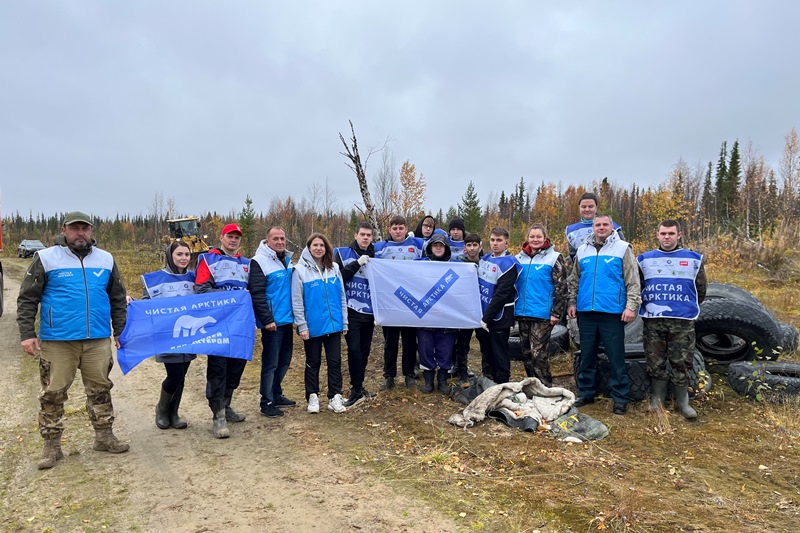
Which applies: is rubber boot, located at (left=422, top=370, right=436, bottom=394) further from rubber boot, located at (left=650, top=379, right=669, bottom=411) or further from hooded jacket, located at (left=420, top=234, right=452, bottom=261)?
rubber boot, located at (left=650, top=379, right=669, bottom=411)

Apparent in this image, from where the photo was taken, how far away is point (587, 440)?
5027 millimetres

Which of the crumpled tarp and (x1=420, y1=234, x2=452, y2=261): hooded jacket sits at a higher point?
(x1=420, y1=234, x2=452, y2=261): hooded jacket

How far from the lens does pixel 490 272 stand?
6508 mm

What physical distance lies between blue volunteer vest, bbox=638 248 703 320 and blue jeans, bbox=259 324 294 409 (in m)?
4.24

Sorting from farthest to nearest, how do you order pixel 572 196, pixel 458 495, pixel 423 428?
pixel 572 196 < pixel 423 428 < pixel 458 495

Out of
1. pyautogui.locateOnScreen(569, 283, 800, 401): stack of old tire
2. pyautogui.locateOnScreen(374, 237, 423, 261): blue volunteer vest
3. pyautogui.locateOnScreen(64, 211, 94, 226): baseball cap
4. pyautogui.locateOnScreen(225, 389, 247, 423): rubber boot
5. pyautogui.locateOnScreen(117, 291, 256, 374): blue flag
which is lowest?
pyautogui.locateOnScreen(225, 389, 247, 423): rubber boot

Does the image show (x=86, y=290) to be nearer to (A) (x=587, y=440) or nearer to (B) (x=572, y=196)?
(A) (x=587, y=440)

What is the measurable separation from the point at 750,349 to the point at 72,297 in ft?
26.8

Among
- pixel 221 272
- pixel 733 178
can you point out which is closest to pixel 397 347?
pixel 221 272

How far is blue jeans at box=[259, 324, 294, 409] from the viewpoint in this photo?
588 cm

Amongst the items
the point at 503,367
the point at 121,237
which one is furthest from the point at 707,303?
the point at 121,237

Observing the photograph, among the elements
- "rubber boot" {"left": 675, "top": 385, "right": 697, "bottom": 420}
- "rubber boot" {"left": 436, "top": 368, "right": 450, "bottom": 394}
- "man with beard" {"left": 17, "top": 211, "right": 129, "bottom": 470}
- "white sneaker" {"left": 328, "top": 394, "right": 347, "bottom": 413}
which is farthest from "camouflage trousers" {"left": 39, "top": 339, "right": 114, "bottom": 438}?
"rubber boot" {"left": 675, "top": 385, "right": 697, "bottom": 420}

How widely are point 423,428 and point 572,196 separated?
80907mm

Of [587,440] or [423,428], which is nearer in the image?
[587,440]
